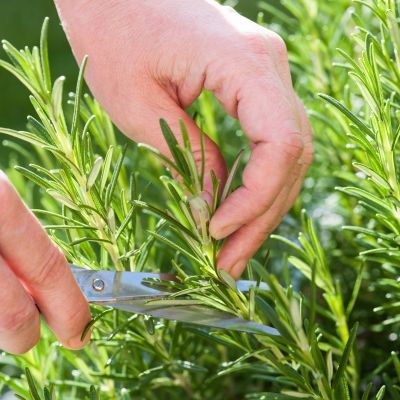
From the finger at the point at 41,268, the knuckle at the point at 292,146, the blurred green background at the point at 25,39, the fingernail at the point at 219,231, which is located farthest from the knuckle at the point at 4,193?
the blurred green background at the point at 25,39

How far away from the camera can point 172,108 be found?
121cm

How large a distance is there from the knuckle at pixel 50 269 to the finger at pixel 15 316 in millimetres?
26

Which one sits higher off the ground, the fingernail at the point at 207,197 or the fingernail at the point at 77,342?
the fingernail at the point at 207,197

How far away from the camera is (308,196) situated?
1818mm

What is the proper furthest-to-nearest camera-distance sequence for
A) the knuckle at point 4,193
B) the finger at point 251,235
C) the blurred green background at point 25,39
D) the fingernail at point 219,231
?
the blurred green background at point 25,39 < the finger at point 251,235 < the fingernail at point 219,231 < the knuckle at point 4,193

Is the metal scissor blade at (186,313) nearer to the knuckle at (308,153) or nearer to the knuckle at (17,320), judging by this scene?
the knuckle at (17,320)

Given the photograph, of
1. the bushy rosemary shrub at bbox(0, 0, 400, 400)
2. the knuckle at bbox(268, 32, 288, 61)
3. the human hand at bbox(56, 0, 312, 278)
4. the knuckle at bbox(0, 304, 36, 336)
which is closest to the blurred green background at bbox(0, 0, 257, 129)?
the bushy rosemary shrub at bbox(0, 0, 400, 400)

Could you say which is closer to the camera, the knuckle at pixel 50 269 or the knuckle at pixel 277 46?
the knuckle at pixel 50 269

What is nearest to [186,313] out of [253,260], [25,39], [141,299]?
[141,299]

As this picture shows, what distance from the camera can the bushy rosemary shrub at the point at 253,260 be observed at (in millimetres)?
982

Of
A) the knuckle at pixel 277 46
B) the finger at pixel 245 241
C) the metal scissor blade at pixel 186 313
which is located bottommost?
the metal scissor blade at pixel 186 313

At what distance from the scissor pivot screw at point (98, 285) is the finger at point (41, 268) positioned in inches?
1.3

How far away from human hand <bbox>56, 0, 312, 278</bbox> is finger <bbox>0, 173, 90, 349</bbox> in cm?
22

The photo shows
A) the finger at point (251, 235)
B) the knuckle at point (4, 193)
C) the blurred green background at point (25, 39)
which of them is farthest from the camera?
the blurred green background at point (25, 39)
